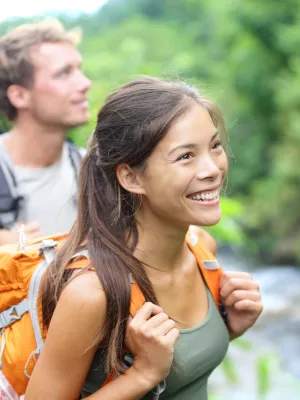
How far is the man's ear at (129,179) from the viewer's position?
212cm

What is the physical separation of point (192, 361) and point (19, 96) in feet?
6.61

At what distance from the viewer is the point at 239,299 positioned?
2.31 meters

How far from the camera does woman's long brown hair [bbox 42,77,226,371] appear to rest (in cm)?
197

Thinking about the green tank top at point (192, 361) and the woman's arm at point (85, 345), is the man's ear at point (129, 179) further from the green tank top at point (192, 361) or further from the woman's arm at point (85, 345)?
the green tank top at point (192, 361)

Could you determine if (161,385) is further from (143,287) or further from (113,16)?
(113,16)

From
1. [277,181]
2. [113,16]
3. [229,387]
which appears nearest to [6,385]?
[229,387]

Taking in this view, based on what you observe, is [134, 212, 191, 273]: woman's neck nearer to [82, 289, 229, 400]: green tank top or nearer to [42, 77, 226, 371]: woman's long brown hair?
[42, 77, 226, 371]: woman's long brown hair

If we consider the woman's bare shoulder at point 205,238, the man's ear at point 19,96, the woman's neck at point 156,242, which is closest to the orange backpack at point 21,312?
the woman's neck at point 156,242

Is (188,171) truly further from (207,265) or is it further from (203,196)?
(207,265)

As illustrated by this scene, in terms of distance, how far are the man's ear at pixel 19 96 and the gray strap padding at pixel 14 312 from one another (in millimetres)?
1785

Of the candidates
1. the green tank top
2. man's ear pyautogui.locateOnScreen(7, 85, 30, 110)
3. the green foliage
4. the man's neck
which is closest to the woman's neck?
the green tank top

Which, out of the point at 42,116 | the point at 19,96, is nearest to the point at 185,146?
the point at 42,116

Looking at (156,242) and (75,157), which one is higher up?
(156,242)

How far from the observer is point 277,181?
2081 centimetres
